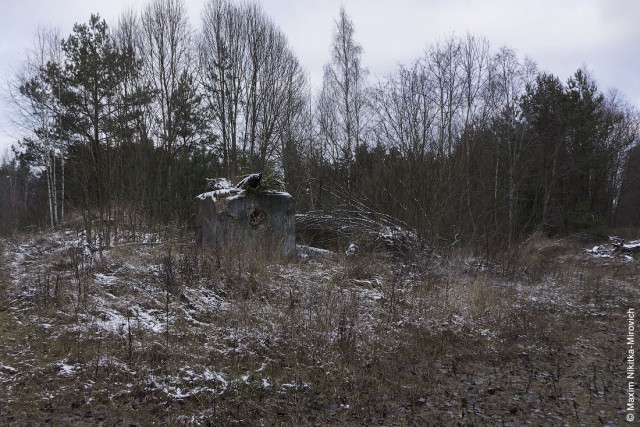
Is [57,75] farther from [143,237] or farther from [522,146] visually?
[522,146]

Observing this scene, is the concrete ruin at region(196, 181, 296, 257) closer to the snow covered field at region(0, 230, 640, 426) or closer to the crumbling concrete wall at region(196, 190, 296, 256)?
the crumbling concrete wall at region(196, 190, 296, 256)

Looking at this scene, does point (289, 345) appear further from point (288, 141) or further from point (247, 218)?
point (288, 141)

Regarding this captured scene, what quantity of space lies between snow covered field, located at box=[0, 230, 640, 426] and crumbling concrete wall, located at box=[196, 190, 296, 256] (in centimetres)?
79

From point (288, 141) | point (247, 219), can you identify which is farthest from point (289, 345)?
point (288, 141)

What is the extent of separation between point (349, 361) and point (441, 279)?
3.96m

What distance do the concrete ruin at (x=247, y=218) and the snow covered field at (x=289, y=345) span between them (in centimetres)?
78

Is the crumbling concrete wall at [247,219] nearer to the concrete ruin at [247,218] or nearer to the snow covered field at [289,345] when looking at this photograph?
the concrete ruin at [247,218]

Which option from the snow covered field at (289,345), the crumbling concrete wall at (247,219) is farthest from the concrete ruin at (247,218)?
the snow covered field at (289,345)

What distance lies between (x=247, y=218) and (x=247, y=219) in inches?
0.9

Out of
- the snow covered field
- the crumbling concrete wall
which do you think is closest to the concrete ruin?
the crumbling concrete wall

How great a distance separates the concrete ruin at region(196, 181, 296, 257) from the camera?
8.96m

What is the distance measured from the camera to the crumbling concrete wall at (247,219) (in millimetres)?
8961

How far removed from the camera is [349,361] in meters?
4.91

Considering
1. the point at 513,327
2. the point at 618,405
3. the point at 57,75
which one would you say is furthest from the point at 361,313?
the point at 57,75
